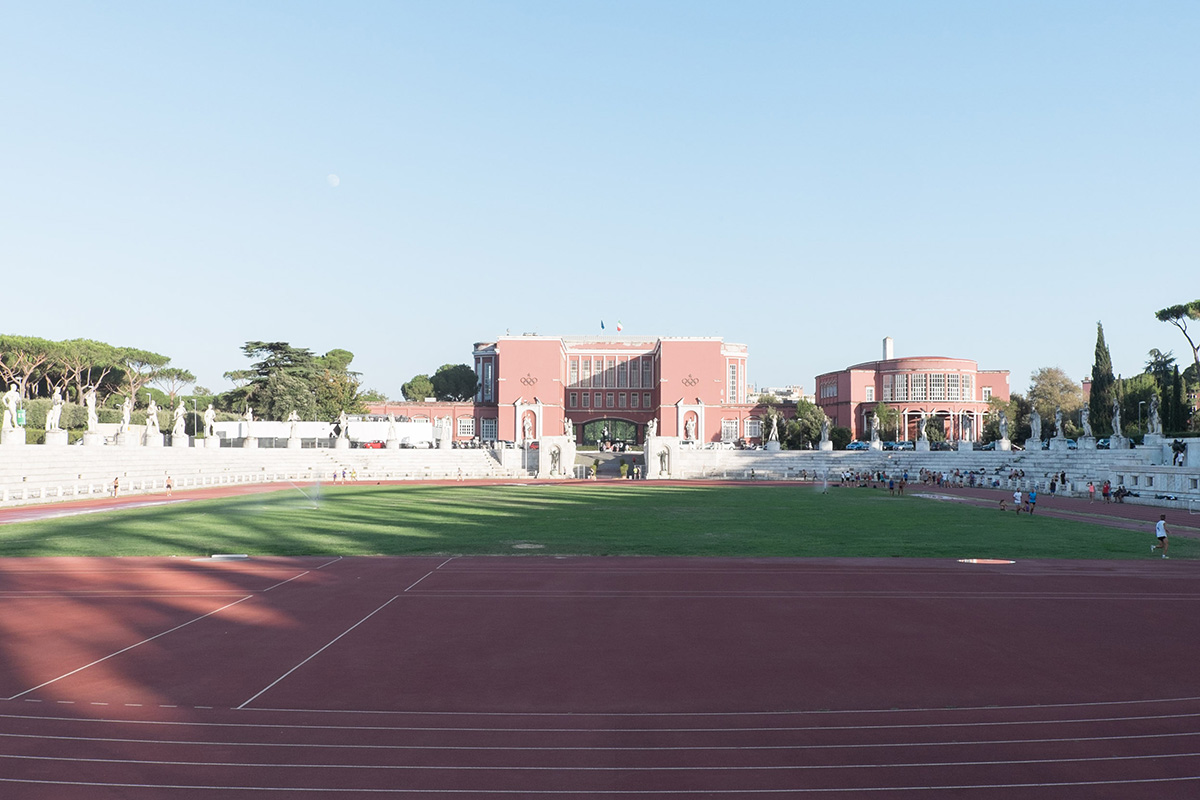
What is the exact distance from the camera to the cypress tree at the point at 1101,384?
213ft

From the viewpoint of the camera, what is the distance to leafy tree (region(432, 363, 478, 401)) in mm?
117938

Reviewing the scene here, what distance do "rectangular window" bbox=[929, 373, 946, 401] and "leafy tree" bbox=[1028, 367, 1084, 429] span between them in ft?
28.6

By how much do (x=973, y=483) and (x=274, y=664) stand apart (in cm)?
4961

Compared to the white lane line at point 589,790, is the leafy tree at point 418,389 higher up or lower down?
higher up

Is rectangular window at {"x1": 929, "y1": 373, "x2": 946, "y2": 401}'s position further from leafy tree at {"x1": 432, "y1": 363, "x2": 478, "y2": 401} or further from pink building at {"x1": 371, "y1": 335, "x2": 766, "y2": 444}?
leafy tree at {"x1": 432, "y1": 363, "x2": 478, "y2": 401}

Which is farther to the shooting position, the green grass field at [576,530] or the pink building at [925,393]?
the pink building at [925,393]

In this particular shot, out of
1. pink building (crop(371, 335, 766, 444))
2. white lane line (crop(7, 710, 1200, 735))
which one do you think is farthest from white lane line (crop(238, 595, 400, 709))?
pink building (crop(371, 335, 766, 444))

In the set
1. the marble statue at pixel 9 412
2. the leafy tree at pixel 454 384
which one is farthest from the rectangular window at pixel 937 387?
the marble statue at pixel 9 412

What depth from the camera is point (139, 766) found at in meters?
7.38

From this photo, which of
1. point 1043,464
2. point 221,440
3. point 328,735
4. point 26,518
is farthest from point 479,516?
point 221,440

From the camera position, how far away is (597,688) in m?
9.79

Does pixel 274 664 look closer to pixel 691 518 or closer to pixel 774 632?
pixel 774 632

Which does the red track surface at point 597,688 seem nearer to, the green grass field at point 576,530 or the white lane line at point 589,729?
the white lane line at point 589,729

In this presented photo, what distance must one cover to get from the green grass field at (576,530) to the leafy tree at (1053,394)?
1968 inches
